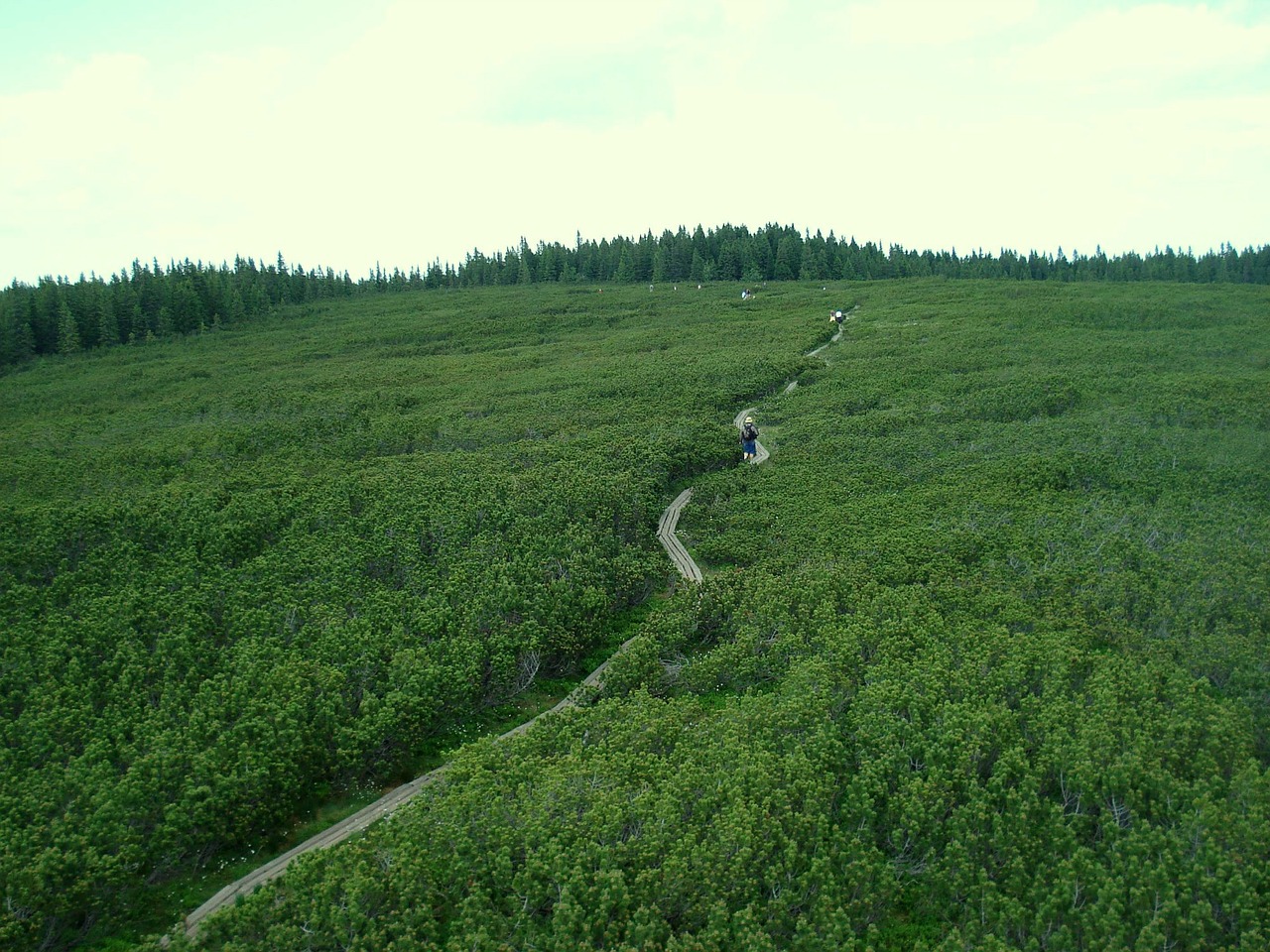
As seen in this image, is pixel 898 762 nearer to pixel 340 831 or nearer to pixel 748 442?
pixel 340 831

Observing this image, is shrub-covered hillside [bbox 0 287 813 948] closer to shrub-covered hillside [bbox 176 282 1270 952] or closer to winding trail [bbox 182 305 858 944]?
winding trail [bbox 182 305 858 944]

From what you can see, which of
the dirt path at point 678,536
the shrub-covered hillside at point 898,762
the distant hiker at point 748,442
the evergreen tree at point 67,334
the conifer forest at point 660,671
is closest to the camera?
the shrub-covered hillside at point 898,762

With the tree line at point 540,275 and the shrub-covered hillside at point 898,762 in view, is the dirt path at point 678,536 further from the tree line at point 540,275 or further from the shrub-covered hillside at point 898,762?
the tree line at point 540,275

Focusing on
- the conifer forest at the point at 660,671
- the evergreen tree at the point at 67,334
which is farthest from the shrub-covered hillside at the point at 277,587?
the evergreen tree at the point at 67,334

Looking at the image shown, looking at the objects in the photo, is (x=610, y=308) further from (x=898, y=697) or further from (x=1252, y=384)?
(x=898, y=697)

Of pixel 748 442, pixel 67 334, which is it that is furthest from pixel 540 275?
pixel 748 442

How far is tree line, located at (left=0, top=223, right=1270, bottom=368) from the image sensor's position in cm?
9344

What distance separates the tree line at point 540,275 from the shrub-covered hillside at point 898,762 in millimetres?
88389

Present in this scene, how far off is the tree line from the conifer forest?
4815cm

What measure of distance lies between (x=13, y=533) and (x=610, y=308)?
76664mm

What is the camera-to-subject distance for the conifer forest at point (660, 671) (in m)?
15.2

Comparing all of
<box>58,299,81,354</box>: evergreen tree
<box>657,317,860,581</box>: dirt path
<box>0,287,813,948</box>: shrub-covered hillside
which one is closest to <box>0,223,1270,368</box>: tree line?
<box>58,299,81,354</box>: evergreen tree

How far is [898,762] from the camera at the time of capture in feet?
57.8

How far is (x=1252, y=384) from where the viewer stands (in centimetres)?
4622
